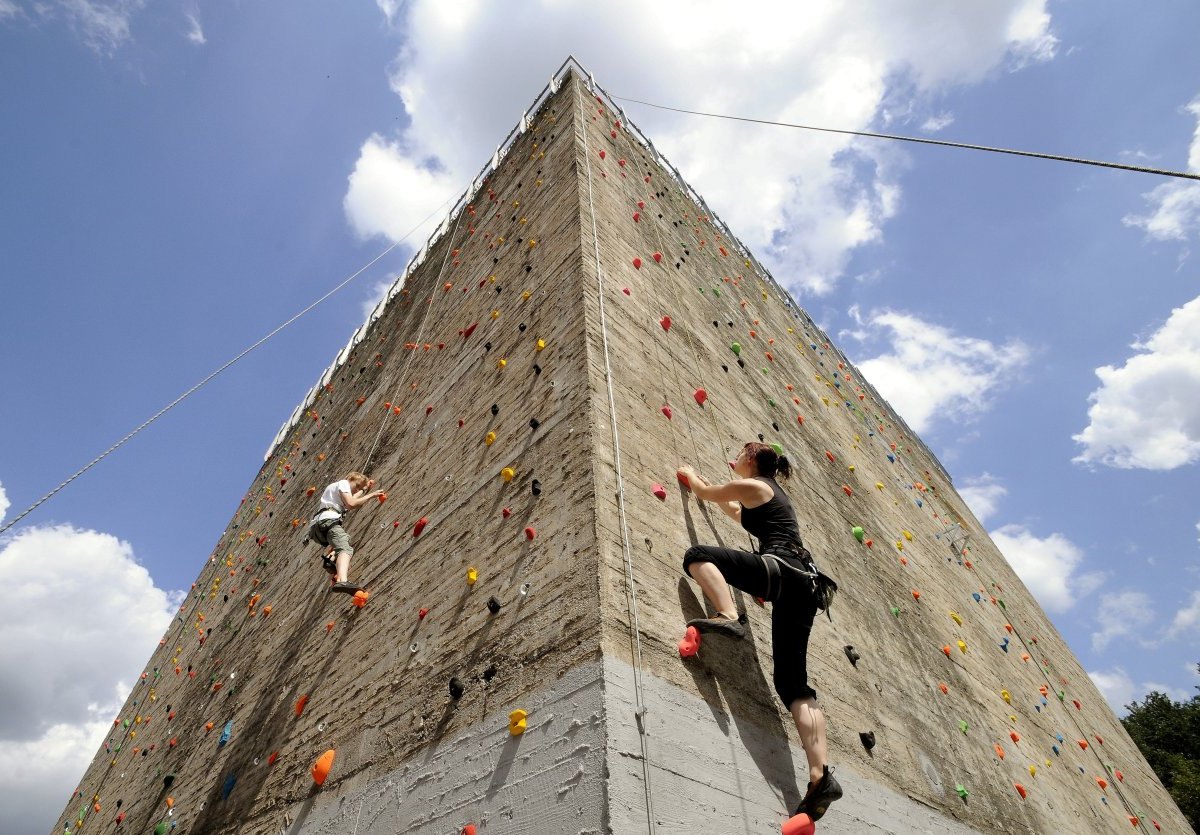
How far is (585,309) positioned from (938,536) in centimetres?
753

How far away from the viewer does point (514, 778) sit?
265 cm

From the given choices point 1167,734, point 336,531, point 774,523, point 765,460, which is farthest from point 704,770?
point 1167,734

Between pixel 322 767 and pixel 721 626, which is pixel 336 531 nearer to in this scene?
pixel 322 767

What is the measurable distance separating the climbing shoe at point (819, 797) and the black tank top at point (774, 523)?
0.96 meters

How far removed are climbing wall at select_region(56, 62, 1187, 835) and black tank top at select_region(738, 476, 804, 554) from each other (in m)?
0.44

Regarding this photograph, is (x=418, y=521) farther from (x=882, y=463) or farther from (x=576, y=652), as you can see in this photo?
(x=882, y=463)

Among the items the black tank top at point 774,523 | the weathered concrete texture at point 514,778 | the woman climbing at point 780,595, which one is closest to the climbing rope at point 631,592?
the weathered concrete texture at point 514,778

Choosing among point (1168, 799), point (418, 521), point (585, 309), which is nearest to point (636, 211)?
point (585, 309)

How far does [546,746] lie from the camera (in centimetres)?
260

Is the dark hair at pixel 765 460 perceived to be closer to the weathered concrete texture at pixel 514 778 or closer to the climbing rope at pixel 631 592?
the climbing rope at pixel 631 592

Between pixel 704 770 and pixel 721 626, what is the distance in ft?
1.92

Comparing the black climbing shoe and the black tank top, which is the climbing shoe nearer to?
the black climbing shoe

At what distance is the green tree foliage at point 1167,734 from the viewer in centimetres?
2056

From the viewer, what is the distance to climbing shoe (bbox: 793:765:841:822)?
2635 millimetres
